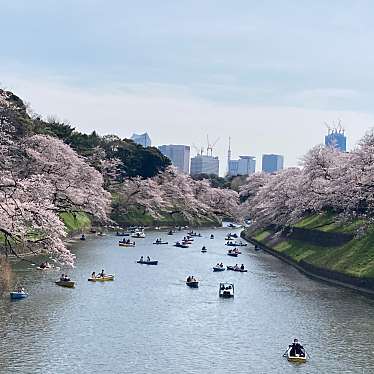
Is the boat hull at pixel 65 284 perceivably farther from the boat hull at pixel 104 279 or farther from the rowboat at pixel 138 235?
the rowboat at pixel 138 235

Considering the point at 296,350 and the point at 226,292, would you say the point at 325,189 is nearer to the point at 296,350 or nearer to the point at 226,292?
the point at 226,292

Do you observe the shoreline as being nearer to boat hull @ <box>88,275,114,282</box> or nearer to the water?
the water

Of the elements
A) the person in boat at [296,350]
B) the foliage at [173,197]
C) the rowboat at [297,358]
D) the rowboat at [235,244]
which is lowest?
the rowboat at [297,358]

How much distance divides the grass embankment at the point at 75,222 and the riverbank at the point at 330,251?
2650cm

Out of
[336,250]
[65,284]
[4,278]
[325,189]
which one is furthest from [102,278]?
[325,189]

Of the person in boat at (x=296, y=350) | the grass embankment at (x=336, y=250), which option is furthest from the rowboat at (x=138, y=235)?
the person in boat at (x=296, y=350)

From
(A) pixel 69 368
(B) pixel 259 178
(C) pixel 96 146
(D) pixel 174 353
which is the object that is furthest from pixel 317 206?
(C) pixel 96 146

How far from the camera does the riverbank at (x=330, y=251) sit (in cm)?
5131

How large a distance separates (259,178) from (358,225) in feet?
237

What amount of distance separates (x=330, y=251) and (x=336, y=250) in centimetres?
199

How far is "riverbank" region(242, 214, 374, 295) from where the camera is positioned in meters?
51.3

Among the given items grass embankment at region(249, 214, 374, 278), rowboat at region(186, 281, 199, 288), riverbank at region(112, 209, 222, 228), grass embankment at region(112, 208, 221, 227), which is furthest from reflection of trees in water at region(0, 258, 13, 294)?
grass embankment at region(112, 208, 221, 227)

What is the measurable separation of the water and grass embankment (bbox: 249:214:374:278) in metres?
2.35

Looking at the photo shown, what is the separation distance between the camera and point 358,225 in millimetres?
60875
